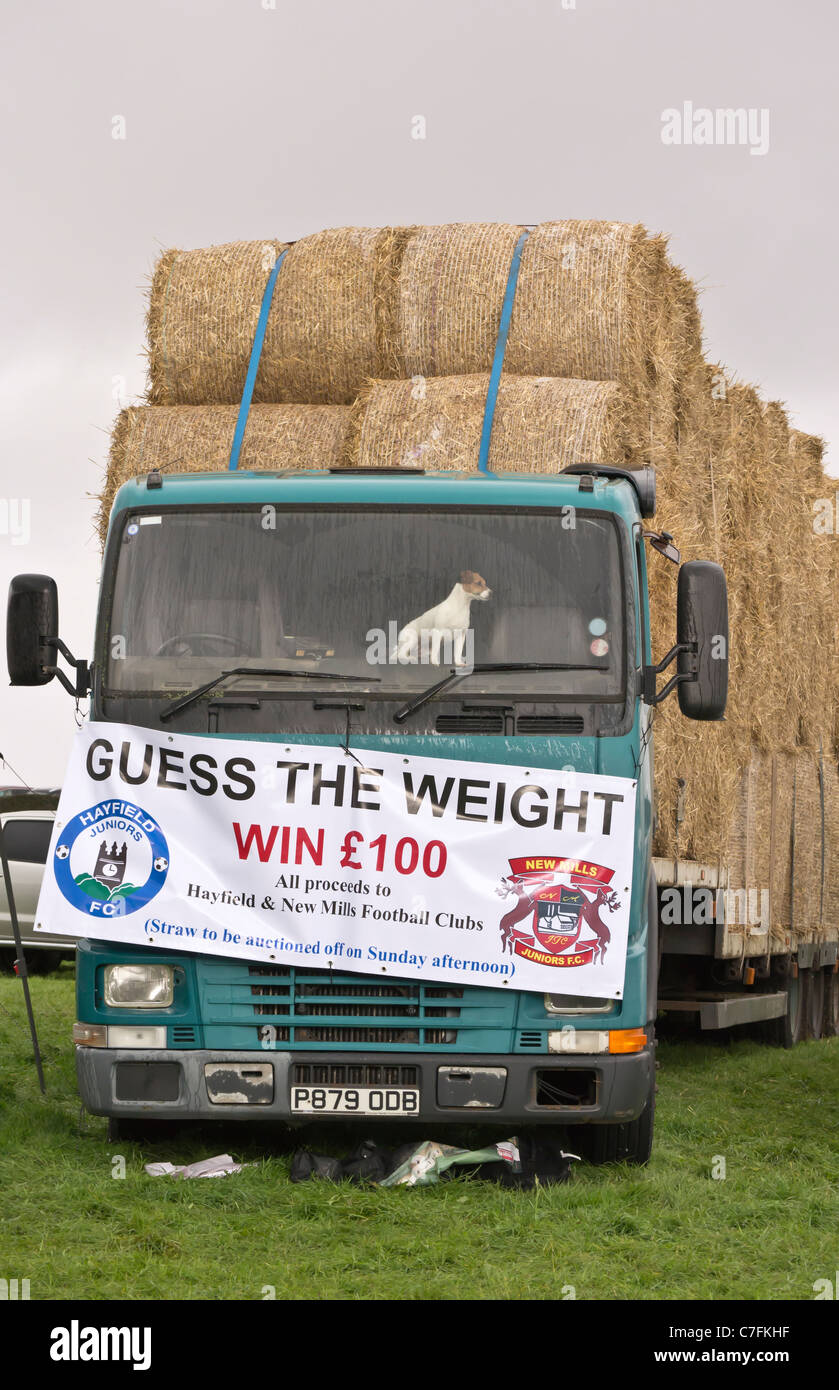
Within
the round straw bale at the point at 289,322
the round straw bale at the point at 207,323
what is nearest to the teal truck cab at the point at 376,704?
the round straw bale at the point at 289,322

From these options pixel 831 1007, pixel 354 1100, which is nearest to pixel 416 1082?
pixel 354 1100

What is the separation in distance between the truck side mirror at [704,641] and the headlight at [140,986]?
239 centimetres

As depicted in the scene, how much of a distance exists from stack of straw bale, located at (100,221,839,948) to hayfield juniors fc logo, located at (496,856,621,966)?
121 inches

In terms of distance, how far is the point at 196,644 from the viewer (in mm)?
7109

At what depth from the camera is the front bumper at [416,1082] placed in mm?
6848

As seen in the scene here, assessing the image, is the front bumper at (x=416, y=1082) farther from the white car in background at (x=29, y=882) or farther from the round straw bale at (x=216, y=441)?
the white car in background at (x=29, y=882)

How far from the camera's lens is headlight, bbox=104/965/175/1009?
6992 mm

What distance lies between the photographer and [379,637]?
7.08 m

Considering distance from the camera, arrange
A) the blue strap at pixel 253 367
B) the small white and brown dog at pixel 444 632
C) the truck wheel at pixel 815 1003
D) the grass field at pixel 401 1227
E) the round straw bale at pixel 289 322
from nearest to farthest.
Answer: the grass field at pixel 401 1227, the small white and brown dog at pixel 444 632, the blue strap at pixel 253 367, the round straw bale at pixel 289 322, the truck wheel at pixel 815 1003

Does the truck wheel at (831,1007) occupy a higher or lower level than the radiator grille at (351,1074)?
lower

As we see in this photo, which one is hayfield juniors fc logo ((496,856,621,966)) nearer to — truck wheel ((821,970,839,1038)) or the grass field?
the grass field

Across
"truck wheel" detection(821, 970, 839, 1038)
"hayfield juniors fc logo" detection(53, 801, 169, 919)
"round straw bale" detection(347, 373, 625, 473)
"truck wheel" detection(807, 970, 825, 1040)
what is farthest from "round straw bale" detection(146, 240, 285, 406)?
"truck wheel" detection(821, 970, 839, 1038)

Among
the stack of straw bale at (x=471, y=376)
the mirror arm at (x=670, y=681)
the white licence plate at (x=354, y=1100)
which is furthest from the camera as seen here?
the stack of straw bale at (x=471, y=376)

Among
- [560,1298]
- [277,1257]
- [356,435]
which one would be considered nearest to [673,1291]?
[560,1298]
